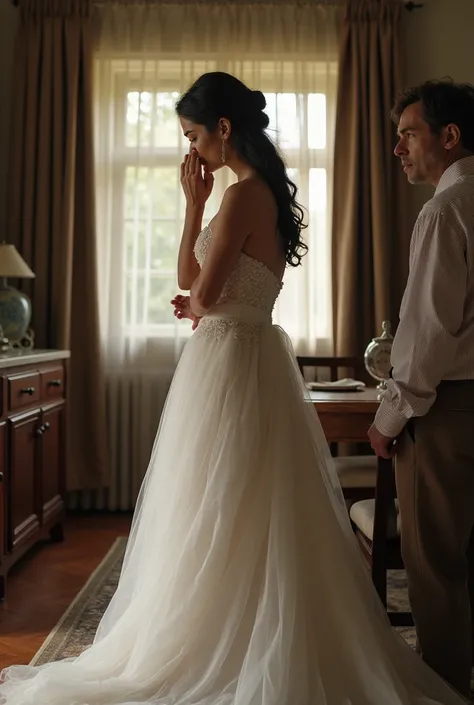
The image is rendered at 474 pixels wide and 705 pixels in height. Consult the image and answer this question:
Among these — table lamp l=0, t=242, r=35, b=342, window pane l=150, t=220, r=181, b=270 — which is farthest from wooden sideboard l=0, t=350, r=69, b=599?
window pane l=150, t=220, r=181, b=270

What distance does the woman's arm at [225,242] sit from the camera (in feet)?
6.81

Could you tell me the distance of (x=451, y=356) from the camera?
6.04ft

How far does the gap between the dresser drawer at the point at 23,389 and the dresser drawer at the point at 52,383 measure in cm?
8

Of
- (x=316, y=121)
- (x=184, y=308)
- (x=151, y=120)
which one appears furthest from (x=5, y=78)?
(x=184, y=308)

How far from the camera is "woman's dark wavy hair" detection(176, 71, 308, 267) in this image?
2.16m

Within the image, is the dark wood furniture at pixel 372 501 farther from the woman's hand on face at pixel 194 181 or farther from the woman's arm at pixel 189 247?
the woman's hand on face at pixel 194 181

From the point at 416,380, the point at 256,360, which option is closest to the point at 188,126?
the point at 256,360

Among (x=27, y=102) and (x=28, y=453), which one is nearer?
(x=28, y=453)

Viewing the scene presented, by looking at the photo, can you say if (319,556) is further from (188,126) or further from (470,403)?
(188,126)

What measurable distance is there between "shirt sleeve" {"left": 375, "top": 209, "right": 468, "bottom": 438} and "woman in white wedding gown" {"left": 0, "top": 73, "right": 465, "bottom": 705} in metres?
0.39

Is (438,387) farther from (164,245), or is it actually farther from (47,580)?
(164,245)

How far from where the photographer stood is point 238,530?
6.64 feet

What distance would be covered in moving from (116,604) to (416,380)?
102 cm

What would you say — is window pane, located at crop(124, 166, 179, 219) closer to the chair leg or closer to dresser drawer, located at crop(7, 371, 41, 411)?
dresser drawer, located at crop(7, 371, 41, 411)
